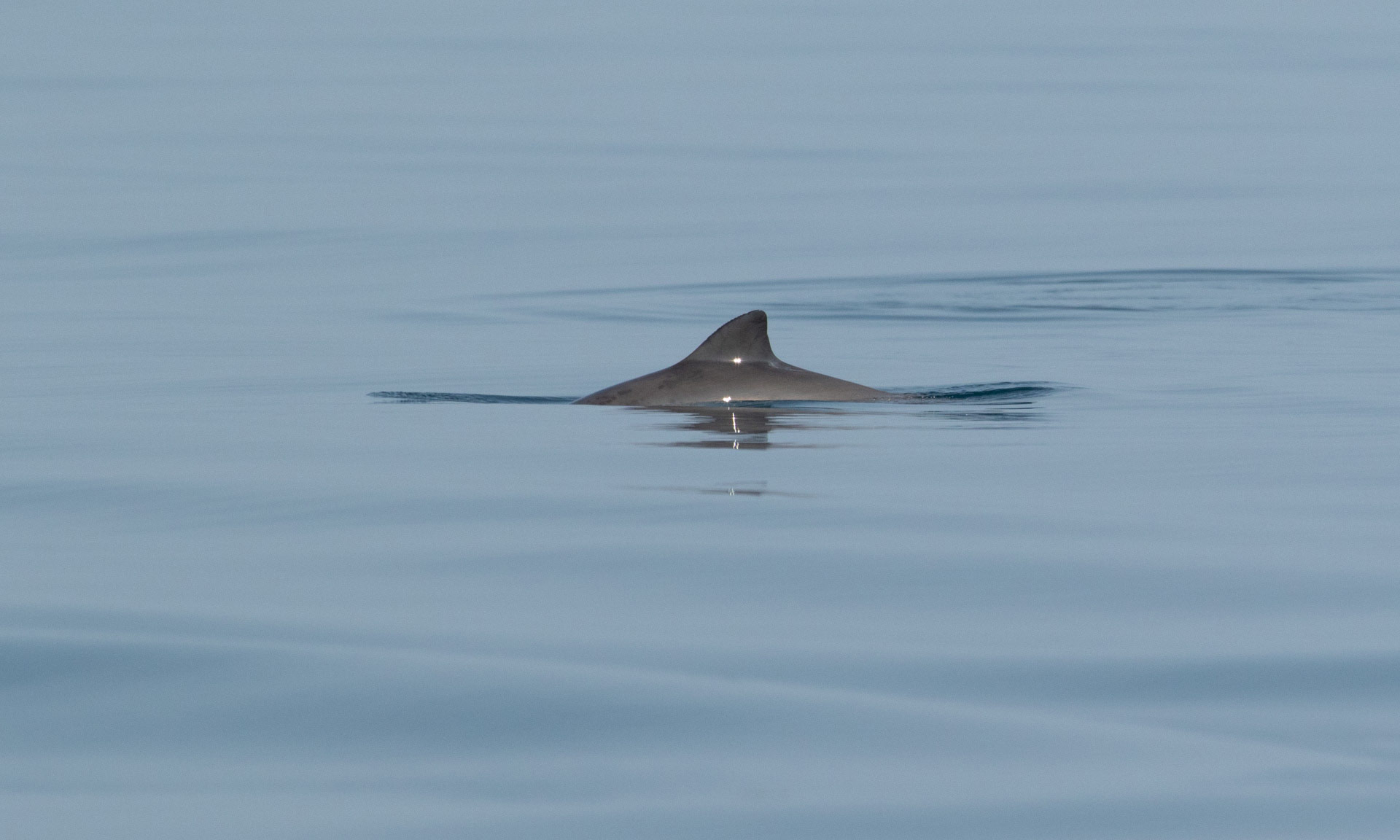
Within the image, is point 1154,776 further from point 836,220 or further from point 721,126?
point 721,126

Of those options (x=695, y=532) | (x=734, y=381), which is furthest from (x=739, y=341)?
(x=695, y=532)

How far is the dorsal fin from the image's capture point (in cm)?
1497

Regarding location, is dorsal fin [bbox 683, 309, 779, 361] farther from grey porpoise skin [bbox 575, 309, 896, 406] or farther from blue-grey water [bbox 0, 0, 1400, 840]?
blue-grey water [bbox 0, 0, 1400, 840]

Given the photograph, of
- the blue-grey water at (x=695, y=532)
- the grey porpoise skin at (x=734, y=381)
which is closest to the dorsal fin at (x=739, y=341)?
the grey porpoise skin at (x=734, y=381)

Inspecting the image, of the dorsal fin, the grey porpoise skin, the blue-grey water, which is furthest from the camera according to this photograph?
the dorsal fin

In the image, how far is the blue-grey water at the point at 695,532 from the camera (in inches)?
208

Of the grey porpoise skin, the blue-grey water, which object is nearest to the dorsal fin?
the grey porpoise skin

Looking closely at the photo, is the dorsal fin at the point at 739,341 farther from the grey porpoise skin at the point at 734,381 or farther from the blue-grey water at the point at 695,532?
the blue-grey water at the point at 695,532

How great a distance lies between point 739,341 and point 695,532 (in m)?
6.18

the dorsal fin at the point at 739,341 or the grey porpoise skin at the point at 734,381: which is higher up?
the dorsal fin at the point at 739,341

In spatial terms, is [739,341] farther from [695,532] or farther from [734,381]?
[695,532]

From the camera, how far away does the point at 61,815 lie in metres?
5.02

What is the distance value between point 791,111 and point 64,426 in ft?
135

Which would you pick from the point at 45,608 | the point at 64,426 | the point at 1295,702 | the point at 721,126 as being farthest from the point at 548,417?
the point at 721,126
